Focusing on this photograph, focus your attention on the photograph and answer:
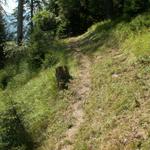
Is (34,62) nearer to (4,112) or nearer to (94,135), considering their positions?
(4,112)

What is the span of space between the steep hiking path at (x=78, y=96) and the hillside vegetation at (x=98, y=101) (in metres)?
0.12

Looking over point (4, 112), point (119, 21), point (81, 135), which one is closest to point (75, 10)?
point (119, 21)

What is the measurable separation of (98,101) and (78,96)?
132 cm

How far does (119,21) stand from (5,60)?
8.03 m

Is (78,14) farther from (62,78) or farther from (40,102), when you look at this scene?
(40,102)

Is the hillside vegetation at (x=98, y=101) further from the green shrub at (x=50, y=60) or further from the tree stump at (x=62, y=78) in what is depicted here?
the tree stump at (x=62, y=78)

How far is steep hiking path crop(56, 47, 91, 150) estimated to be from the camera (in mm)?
12945

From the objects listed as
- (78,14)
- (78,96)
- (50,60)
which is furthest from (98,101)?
(78,14)

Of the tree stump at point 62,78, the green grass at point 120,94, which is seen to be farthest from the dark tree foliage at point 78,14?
the tree stump at point 62,78

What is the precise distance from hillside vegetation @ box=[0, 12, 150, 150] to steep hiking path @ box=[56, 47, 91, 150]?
12 cm

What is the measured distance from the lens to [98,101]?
14227 millimetres

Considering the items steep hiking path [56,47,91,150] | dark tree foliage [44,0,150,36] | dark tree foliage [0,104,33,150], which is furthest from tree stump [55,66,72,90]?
dark tree foliage [44,0,150,36]

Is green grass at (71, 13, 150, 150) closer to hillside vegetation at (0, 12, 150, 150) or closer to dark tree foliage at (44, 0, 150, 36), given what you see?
hillside vegetation at (0, 12, 150, 150)

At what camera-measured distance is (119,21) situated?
22703 mm
